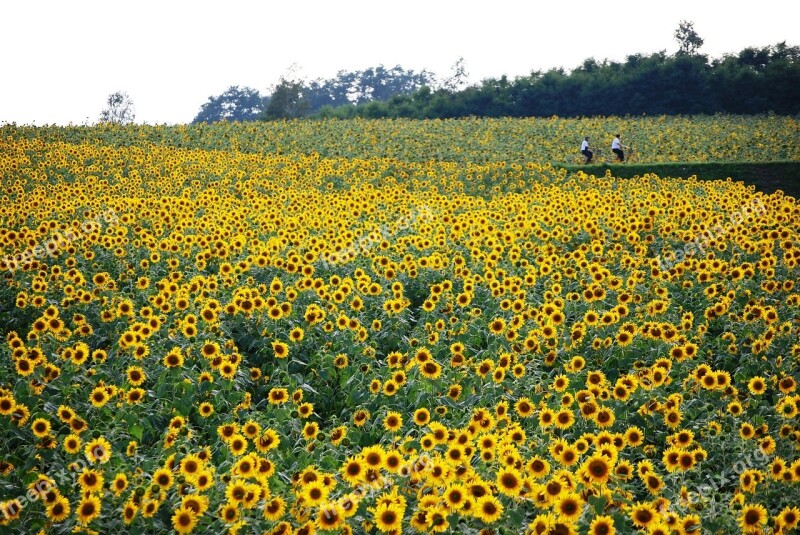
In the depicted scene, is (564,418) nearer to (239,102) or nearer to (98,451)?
(98,451)

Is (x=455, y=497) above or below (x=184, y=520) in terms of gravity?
above

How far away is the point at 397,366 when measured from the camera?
17.8 ft

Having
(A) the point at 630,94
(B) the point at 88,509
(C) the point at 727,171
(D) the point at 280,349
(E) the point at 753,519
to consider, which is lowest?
(E) the point at 753,519

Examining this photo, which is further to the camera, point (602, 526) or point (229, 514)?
point (229, 514)

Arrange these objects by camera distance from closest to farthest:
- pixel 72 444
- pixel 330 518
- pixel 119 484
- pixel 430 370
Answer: pixel 330 518 < pixel 119 484 < pixel 72 444 < pixel 430 370

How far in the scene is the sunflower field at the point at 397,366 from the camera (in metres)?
3.45

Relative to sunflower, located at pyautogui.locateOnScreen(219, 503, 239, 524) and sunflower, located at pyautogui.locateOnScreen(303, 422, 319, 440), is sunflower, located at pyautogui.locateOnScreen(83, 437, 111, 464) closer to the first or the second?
sunflower, located at pyautogui.locateOnScreen(219, 503, 239, 524)

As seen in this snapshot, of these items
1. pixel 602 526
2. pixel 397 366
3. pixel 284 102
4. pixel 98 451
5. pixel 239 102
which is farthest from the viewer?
pixel 239 102

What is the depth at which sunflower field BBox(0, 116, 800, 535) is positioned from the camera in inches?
136

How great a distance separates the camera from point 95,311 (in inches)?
267

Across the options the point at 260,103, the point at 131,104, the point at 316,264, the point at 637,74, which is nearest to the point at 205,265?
the point at 316,264

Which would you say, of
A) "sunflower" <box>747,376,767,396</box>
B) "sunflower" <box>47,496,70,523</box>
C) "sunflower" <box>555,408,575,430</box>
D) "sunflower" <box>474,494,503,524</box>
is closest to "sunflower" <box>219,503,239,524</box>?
"sunflower" <box>47,496,70,523</box>

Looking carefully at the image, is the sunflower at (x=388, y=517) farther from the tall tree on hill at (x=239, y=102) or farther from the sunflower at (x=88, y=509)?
the tall tree on hill at (x=239, y=102)

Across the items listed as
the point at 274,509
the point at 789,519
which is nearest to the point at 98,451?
the point at 274,509
